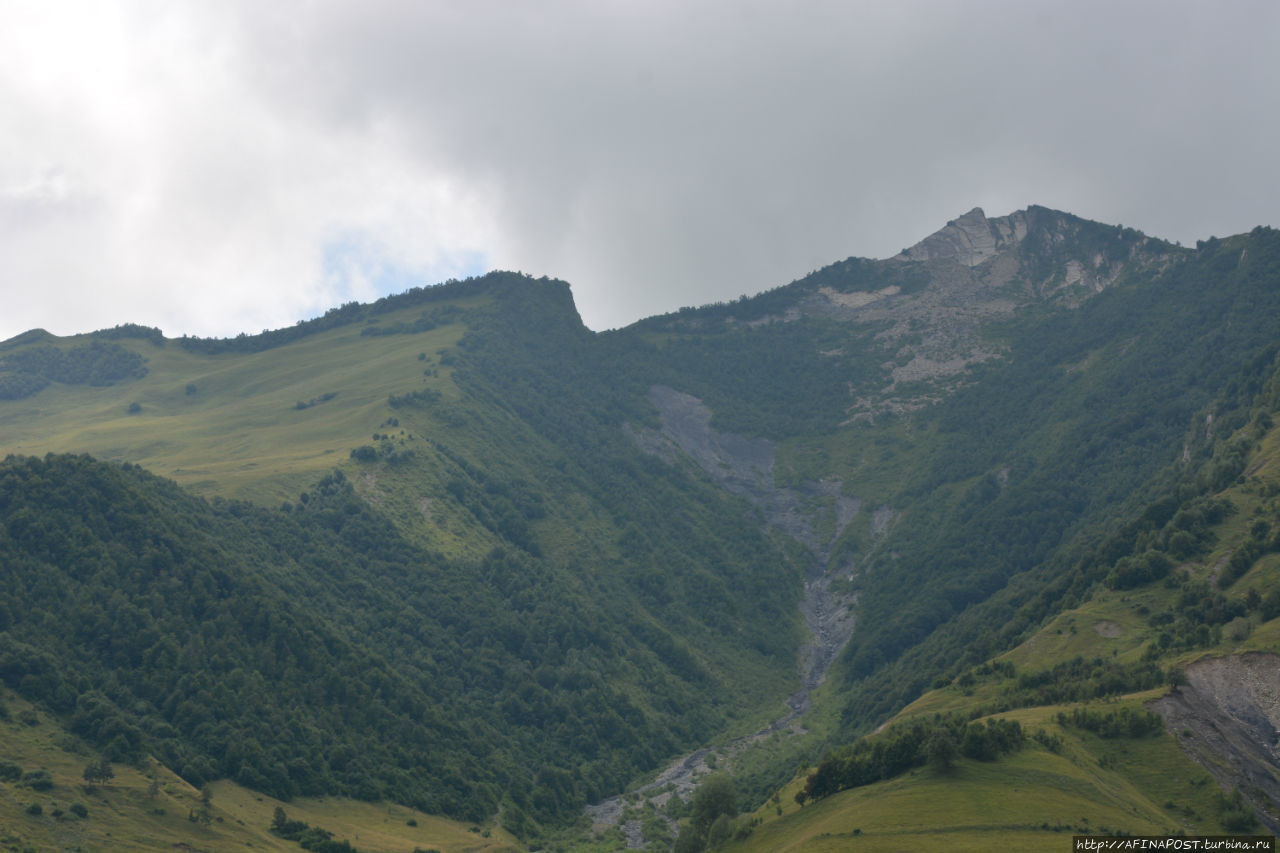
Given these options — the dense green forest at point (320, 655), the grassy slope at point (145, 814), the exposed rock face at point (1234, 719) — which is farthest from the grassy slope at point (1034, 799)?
the dense green forest at point (320, 655)

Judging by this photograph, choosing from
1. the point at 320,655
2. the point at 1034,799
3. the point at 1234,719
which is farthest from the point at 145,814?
the point at 1234,719

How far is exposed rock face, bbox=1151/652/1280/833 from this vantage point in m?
85.1

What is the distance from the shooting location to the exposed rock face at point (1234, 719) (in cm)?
8506

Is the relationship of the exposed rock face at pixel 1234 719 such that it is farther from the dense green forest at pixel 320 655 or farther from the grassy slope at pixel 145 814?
the dense green forest at pixel 320 655

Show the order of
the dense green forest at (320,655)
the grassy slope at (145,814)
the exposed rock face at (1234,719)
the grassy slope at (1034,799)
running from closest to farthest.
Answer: the grassy slope at (1034,799), the exposed rock face at (1234,719), the grassy slope at (145,814), the dense green forest at (320,655)

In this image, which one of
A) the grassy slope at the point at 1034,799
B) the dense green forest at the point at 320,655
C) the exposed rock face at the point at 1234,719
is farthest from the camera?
the dense green forest at the point at 320,655

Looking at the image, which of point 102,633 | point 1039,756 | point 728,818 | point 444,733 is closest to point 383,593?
point 444,733

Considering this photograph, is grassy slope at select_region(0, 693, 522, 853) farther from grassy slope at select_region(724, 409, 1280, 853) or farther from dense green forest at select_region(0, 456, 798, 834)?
grassy slope at select_region(724, 409, 1280, 853)

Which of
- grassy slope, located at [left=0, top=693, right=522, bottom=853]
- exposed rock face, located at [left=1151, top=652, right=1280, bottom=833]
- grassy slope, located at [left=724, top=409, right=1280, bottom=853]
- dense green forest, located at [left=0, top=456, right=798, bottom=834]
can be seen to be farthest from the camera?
dense green forest, located at [left=0, top=456, right=798, bottom=834]

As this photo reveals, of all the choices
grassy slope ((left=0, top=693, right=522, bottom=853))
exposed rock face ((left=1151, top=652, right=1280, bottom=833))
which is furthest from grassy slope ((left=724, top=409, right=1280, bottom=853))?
grassy slope ((left=0, top=693, right=522, bottom=853))

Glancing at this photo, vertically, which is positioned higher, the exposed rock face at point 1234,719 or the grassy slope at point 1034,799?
the exposed rock face at point 1234,719

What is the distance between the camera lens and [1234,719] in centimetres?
9150

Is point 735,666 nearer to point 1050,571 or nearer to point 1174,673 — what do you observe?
point 1050,571

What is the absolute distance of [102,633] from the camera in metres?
122
